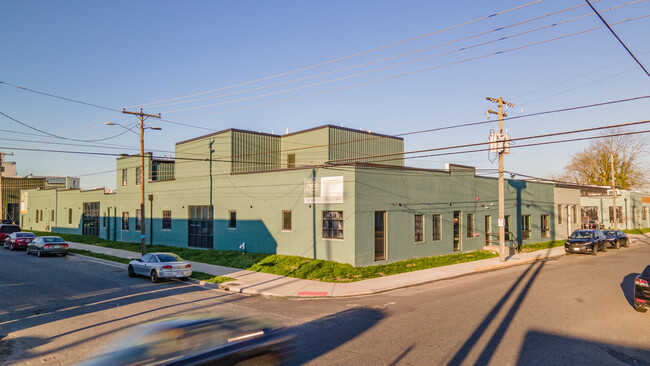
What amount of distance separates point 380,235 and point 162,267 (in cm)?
1093

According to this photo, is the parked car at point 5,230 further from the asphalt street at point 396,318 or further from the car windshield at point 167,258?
the car windshield at point 167,258

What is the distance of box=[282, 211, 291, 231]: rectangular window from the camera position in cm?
2377

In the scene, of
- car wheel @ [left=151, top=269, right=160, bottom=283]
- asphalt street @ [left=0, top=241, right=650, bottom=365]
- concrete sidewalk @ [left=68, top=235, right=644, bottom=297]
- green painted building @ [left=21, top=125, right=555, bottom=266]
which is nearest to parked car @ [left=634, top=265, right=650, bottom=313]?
Result: asphalt street @ [left=0, top=241, right=650, bottom=365]

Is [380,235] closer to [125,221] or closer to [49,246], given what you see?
[49,246]

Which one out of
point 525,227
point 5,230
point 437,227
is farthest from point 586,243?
point 5,230

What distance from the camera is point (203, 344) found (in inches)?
238

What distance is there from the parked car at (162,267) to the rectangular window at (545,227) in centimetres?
3155

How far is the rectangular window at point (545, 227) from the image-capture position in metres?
36.7

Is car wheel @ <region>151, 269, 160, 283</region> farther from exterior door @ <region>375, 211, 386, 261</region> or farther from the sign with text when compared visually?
exterior door @ <region>375, 211, 386, 261</region>

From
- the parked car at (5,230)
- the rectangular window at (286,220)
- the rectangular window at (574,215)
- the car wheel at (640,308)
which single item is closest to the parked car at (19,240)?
the parked car at (5,230)

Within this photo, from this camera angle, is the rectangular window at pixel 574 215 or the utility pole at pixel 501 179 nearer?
the utility pole at pixel 501 179

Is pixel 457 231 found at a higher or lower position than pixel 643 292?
higher

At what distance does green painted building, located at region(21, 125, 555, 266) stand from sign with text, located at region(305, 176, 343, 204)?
56 mm

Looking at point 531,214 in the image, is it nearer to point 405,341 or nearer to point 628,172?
point 405,341
